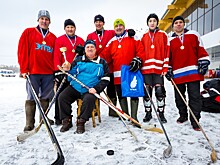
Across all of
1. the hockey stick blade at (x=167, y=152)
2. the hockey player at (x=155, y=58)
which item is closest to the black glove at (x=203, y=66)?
the hockey player at (x=155, y=58)

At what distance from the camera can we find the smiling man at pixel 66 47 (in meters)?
3.35

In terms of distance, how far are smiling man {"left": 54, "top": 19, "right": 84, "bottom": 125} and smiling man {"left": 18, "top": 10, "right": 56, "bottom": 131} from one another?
0.41ft

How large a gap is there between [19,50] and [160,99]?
262 cm

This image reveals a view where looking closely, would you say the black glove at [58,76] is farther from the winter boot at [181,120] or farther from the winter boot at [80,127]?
the winter boot at [181,120]

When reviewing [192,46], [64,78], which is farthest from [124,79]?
[192,46]

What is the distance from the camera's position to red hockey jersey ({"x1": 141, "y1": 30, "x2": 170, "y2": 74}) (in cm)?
333

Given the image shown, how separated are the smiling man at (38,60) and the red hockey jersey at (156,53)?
175 cm

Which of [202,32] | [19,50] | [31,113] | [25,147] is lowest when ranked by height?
[25,147]

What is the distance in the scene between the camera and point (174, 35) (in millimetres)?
3430

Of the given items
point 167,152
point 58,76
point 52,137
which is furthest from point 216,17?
point 52,137

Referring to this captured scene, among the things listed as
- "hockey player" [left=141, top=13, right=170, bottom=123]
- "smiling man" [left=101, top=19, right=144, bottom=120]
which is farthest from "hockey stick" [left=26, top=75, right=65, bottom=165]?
"hockey player" [left=141, top=13, right=170, bottom=123]

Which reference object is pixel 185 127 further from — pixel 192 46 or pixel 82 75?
pixel 82 75

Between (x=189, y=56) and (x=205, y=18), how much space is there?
41.3 ft

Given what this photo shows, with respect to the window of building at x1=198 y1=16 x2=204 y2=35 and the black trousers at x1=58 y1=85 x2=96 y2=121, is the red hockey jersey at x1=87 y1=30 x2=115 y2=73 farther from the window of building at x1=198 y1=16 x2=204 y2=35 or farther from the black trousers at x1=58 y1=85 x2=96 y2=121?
the window of building at x1=198 y1=16 x2=204 y2=35
